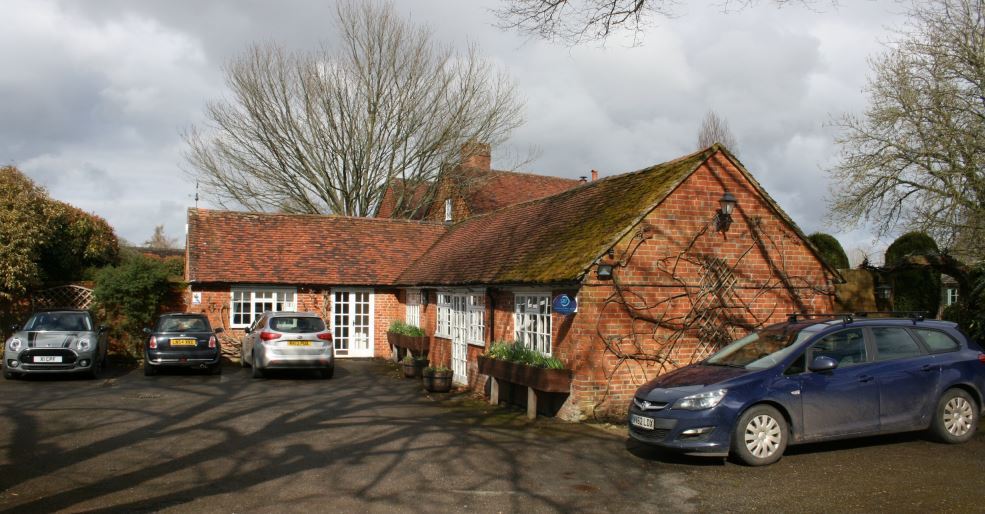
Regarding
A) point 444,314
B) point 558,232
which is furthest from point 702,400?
point 444,314

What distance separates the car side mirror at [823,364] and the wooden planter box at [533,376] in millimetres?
3809

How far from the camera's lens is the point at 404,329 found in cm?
2077

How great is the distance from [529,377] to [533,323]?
161 centimetres

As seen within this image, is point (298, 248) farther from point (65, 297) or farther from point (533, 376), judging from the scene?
point (533, 376)

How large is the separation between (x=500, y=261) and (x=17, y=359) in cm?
1026

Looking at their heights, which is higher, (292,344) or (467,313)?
(467,313)

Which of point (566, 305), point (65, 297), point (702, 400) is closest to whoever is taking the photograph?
point (702, 400)

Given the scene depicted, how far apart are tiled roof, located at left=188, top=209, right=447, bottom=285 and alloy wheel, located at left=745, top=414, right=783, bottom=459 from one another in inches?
618

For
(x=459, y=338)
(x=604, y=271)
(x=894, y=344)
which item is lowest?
(x=459, y=338)

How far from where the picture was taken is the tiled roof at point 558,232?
12.2 metres

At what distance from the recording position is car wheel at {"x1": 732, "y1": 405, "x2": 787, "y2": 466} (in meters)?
8.19

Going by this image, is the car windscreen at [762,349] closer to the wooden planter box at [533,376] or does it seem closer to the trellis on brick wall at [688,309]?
the trellis on brick wall at [688,309]

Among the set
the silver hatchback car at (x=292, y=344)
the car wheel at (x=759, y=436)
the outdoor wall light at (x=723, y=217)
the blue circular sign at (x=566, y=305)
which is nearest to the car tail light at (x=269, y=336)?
the silver hatchback car at (x=292, y=344)

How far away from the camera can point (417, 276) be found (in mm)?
20625
